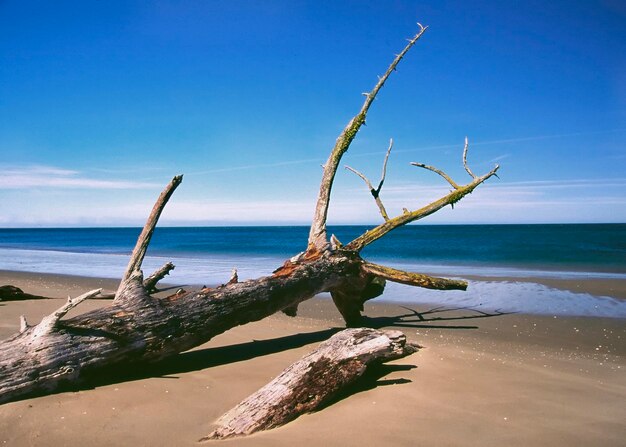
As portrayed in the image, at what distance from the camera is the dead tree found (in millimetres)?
3902

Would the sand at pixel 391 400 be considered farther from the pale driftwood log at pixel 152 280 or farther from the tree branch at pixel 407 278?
the tree branch at pixel 407 278

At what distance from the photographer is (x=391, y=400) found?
4.18m

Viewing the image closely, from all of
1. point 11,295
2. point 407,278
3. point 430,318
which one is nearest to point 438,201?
point 407,278

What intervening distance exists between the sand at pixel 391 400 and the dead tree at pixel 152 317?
25 centimetres

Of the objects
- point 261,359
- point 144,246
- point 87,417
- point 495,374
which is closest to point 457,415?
point 495,374

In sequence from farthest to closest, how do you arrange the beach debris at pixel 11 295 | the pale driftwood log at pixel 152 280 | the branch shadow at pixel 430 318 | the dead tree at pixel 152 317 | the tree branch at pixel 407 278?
1. the beach debris at pixel 11 295
2. the branch shadow at pixel 430 318
3. the tree branch at pixel 407 278
4. the pale driftwood log at pixel 152 280
5. the dead tree at pixel 152 317

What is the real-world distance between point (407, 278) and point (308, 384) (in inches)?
163

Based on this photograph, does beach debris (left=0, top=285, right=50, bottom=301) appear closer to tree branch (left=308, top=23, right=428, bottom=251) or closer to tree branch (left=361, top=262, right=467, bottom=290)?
tree branch (left=308, top=23, right=428, bottom=251)

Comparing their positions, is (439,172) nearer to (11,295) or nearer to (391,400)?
(391,400)

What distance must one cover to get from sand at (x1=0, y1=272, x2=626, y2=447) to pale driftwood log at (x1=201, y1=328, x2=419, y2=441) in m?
0.12

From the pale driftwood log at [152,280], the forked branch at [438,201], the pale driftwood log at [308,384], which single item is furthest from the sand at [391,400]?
the forked branch at [438,201]

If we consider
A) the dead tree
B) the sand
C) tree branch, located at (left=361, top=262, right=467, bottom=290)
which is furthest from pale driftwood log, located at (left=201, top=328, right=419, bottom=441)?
tree branch, located at (left=361, top=262, right=467, bottom=290)

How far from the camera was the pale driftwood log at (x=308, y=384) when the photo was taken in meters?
3.51

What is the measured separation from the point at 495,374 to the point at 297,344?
2.58 meters
